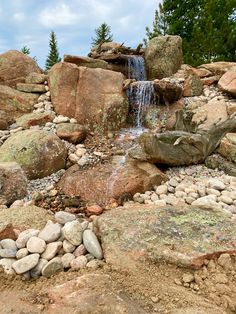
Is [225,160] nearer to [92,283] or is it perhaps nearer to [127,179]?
[127,179]

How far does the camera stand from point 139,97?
6969 mm

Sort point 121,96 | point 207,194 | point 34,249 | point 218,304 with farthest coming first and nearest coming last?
point 121,96
point 207,194
point 34,249
point 218,304

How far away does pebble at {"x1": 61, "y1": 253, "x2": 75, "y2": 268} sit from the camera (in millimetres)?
2535

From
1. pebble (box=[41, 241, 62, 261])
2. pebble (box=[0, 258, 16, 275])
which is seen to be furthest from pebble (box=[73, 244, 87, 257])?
pebble (box=[0, 258, 16, 275])

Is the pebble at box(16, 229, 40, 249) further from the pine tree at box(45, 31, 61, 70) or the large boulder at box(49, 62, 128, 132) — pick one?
the pine tree at box(45, 31, 61, 70)

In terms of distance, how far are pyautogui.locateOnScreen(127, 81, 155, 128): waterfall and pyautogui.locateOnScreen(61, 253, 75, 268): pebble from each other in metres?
4.61

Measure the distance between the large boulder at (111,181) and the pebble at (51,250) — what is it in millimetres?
Result: 1787

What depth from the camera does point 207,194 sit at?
4.24m

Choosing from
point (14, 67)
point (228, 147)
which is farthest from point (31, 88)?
point (228, 147)

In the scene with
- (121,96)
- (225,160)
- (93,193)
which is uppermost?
(121,96)

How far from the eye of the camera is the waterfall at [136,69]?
9062 mm

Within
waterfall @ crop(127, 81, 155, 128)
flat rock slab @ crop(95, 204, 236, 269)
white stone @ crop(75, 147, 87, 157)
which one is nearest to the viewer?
flat rock slab @ crop(95, 204, 236, 269)

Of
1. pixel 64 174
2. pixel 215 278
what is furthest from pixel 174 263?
pixel 64 174

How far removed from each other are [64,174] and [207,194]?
7.38 feet
